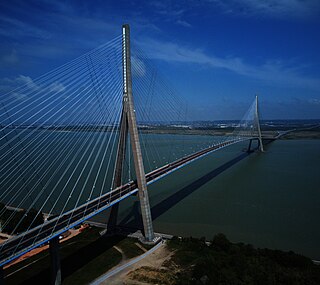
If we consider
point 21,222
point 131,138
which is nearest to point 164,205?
point 131,138

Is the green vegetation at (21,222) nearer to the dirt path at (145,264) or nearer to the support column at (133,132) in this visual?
the support column at (133,132)

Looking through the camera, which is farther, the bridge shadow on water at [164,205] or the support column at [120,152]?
the bridge shadow on water at [164,205]

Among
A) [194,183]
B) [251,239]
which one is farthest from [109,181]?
[251,239]

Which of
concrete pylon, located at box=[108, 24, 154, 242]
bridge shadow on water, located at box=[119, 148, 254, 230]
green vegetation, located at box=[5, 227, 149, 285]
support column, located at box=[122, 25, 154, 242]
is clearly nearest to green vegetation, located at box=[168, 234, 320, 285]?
support column, located at box=[122, 25, 154, 242]

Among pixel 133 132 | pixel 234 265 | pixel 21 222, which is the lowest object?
pixel 234 265

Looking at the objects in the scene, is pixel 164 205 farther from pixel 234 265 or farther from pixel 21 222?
pixel 21 222

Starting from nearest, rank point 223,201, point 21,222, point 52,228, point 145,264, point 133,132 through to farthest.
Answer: point 52,228 < point 145,264 < point 133,132 < point 21,222 < point 223,201

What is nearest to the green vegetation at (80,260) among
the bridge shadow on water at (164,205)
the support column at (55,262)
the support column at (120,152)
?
the support column at (55,262)
